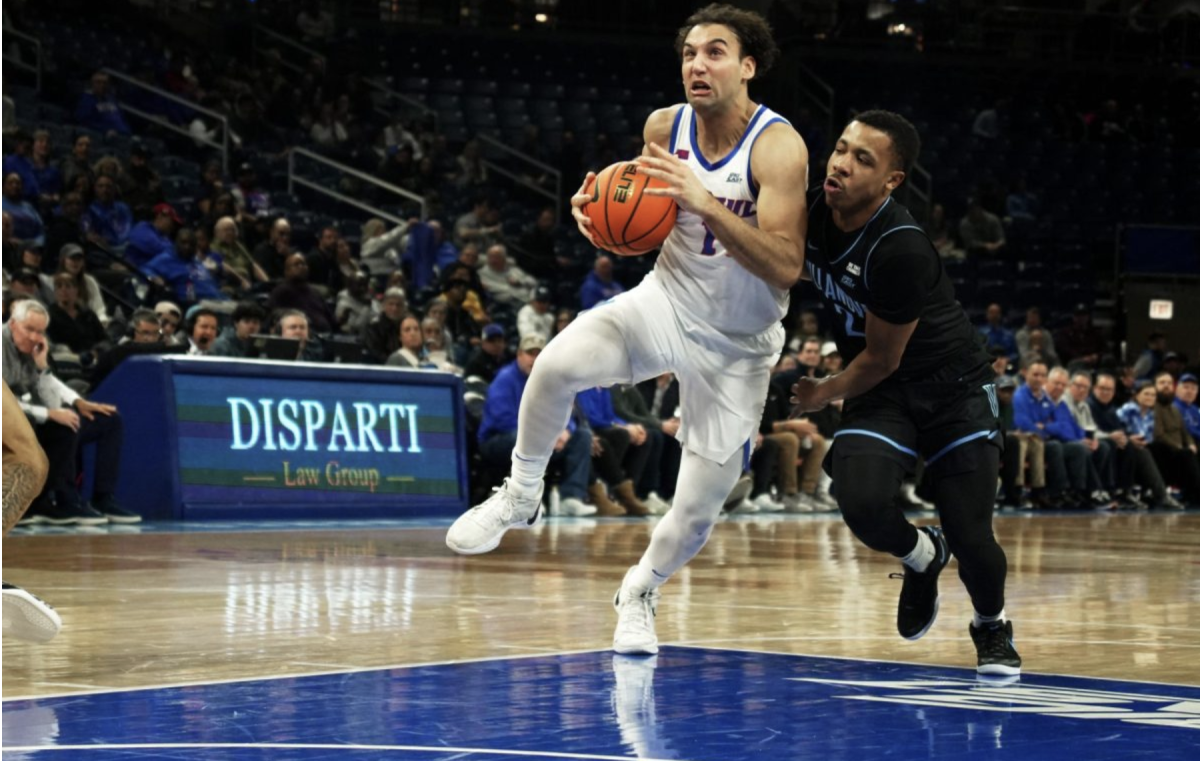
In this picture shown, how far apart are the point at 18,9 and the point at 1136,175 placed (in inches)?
674

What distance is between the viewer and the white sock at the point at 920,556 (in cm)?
536

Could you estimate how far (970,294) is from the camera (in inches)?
944

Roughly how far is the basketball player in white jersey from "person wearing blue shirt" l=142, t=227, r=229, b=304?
10.3 m

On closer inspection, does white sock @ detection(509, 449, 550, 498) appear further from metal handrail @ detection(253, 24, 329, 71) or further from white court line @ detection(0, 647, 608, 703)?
metal handrail @ detection(253, 24, 329, 71)

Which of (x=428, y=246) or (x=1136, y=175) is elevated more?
(x=1136, y=175)

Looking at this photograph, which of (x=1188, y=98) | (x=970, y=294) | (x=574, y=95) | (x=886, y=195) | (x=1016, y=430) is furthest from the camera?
(x=1188, y=98)

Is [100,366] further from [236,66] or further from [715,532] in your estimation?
[236,66]

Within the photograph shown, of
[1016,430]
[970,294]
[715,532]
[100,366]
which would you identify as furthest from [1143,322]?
[100,366]

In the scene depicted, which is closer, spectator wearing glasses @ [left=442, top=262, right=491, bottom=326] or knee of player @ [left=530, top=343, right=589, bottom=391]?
knee of player @ [left=530, top=343, right=589, bottom=391]

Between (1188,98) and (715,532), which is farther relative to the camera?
(1188,98)

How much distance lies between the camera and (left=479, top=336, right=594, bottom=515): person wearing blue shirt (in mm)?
13133

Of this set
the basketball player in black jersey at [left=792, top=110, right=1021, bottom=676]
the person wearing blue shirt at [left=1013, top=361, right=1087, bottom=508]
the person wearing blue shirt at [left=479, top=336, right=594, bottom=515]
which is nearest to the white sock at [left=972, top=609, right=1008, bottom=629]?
the basketball player in black jersey at [left=792, top=110, right=1021, bottom=676]

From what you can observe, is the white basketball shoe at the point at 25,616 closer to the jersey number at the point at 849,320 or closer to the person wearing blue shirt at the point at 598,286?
the jersey number at the point at 849,320

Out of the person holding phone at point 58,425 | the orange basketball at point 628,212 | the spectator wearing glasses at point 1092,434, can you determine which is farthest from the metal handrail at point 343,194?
the orange basketball at point 628,212
